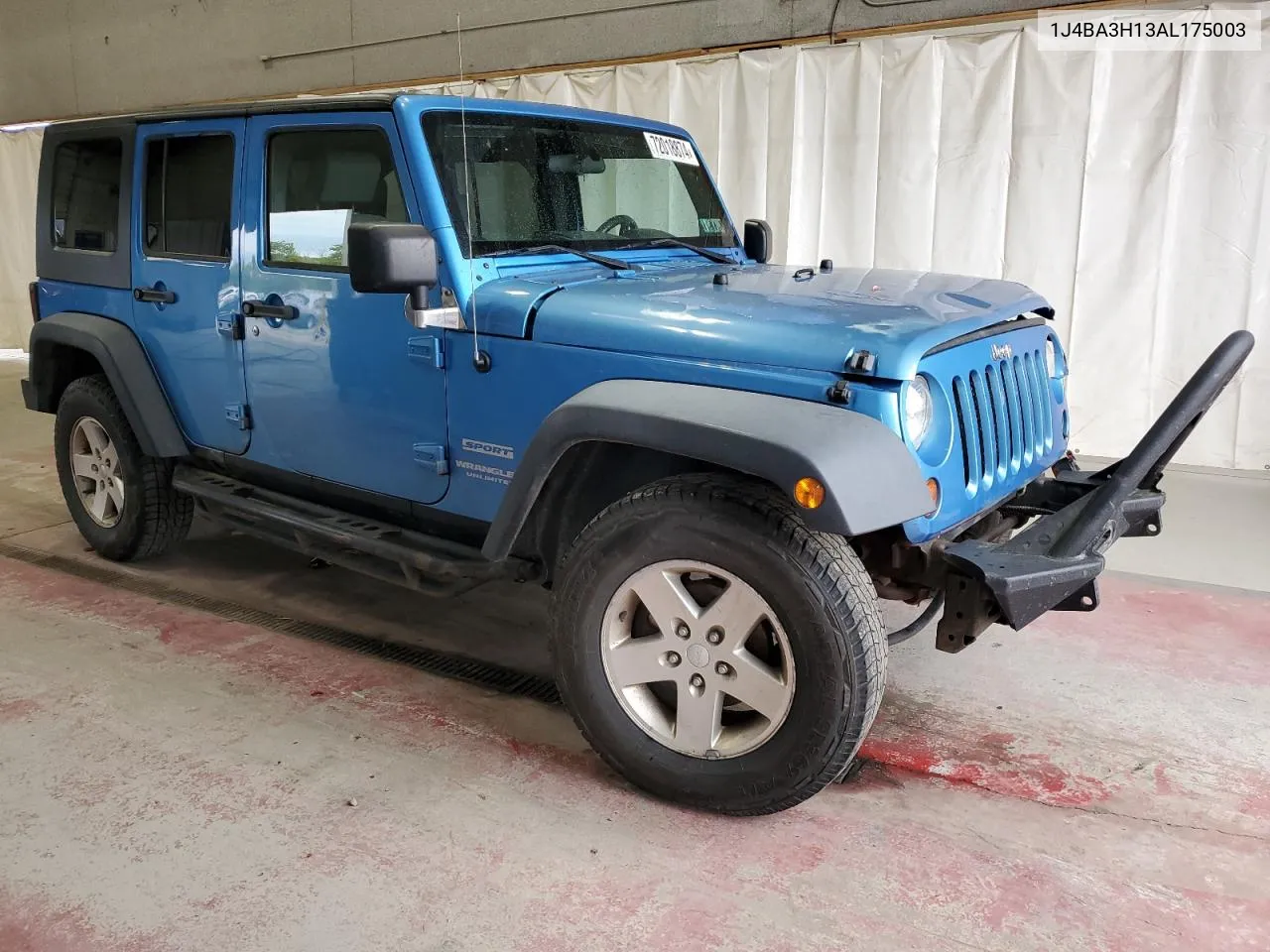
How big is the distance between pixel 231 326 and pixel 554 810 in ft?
6.49

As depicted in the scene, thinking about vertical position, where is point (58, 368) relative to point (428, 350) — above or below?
below

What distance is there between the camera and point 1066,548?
2318 millimetres

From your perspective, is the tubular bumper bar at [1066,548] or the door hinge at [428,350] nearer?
the tubular bumper bar at [1066,548]

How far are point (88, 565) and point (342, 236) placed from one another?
2.13m

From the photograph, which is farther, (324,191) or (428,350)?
(324,191)

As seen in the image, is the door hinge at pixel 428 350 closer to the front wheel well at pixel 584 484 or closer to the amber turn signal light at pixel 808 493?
the front wheel well at pixel 584 484

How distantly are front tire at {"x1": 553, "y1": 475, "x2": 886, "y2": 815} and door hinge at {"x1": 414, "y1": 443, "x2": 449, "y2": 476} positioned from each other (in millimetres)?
584

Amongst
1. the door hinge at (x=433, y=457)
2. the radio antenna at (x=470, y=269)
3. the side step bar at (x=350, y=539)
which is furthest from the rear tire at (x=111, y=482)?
the radio antenna at (x=470, y=269)

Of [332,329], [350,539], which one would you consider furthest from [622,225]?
[350,539]

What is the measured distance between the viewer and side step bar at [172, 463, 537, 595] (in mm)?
2818

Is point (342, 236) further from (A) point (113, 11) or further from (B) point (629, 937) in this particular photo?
(A) point (113, 11)

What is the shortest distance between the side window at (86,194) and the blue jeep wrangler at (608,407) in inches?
1.1

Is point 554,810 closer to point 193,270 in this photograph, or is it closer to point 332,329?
point 332,329

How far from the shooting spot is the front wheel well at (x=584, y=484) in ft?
8.29
